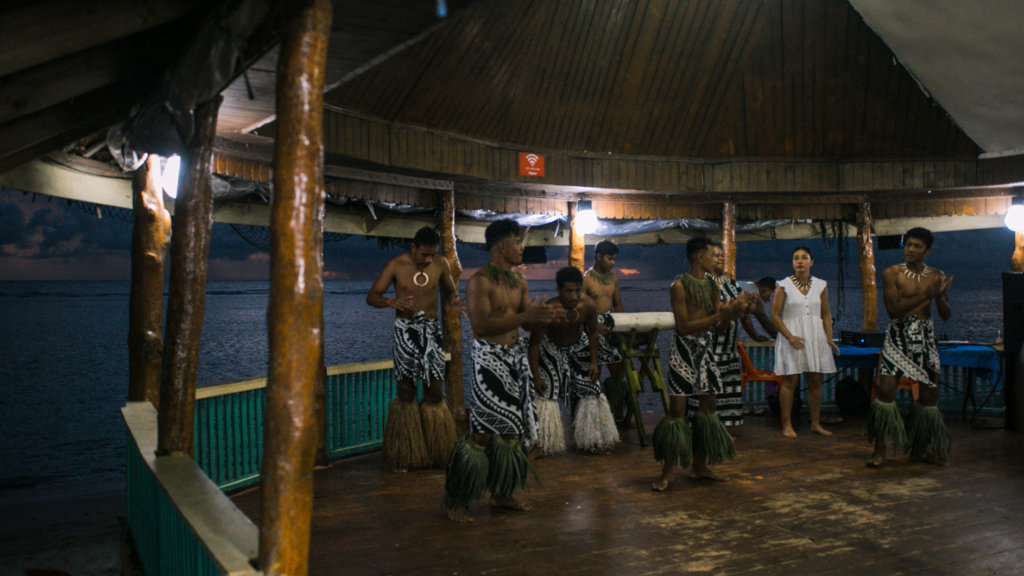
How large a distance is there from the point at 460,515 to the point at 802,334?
4198mm

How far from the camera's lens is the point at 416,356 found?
618 centimetres

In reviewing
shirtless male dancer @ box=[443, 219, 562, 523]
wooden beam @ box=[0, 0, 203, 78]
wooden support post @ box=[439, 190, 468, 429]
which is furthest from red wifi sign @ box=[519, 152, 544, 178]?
wooden beam @ box=[0, 0, 203, 78]

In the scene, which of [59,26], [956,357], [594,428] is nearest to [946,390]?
[956,357]

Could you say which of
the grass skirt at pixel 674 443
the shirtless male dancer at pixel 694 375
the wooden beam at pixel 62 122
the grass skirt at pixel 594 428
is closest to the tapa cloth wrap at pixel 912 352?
the shirtless male dancer at pixel 694 375

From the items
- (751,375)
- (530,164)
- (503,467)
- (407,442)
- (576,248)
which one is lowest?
(407,442)

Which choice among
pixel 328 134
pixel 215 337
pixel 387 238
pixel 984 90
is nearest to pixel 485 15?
pixel 328 134

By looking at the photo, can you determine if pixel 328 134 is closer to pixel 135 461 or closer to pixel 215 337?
pixel 135 461

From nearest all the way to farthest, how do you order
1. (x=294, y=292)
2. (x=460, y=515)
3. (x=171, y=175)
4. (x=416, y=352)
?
(x=294, y=292), (x=460, y=515), (x=171, y=175), (x=416, y=352)

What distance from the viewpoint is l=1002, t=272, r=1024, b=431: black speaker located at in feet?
23.8

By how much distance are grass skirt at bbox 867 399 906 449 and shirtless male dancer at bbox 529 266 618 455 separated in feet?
7.06

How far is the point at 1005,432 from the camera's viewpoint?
7375mm

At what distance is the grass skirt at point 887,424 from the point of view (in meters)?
5.79

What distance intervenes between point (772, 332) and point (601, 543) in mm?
4442

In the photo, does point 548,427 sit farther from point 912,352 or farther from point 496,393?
point 912,352
